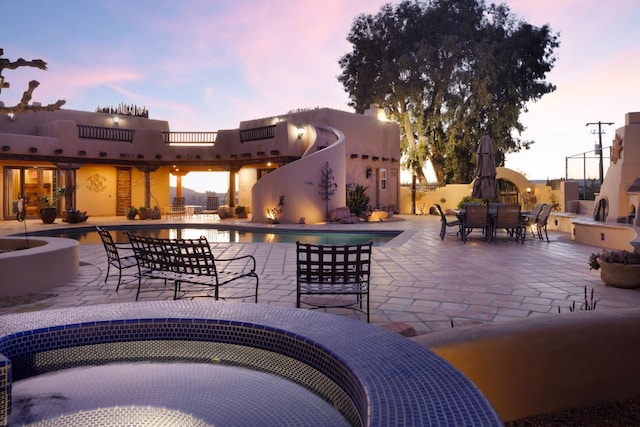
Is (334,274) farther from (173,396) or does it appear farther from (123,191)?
(123,191)

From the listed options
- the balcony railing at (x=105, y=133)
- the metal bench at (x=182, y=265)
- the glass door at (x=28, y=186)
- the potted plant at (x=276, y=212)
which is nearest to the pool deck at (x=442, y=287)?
the metal bench at (x=182, y=265)

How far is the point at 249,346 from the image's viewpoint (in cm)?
320

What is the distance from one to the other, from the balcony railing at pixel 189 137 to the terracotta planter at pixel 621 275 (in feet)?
63.8

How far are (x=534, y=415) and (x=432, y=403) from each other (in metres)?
1.97

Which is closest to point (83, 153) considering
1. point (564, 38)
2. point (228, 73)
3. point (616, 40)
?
point (228, 73)

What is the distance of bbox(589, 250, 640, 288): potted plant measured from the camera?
5.59 meters

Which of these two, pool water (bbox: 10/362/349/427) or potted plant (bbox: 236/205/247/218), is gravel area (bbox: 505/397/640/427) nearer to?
pool water (bbox: 10/362/349/427)

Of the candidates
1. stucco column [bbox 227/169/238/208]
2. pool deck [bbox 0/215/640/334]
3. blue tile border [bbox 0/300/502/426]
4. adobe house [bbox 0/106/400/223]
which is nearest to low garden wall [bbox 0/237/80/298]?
pool deck [bbox 0/215/640/334]

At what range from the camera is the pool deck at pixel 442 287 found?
186 inches

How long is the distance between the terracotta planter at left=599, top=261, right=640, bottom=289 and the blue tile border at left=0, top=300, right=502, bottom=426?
431 cm

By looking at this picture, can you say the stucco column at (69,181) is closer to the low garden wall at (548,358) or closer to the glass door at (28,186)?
the glass door at (28,186)

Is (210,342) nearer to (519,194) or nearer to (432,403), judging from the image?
(432,403)

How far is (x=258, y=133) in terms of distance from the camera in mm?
20906

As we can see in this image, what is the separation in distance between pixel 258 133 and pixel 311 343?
18.9 m
